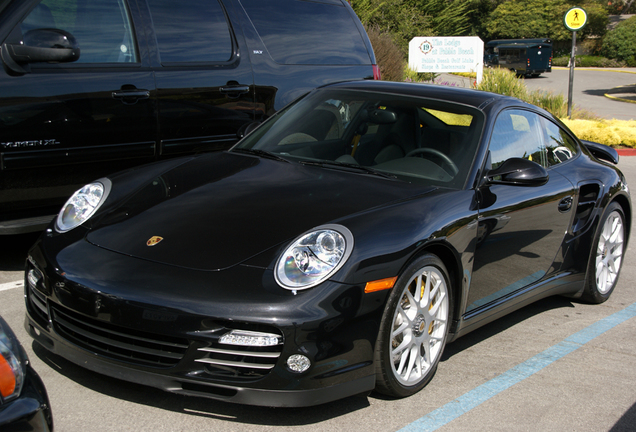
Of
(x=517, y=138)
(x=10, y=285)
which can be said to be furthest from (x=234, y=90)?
(x=517, y=138)

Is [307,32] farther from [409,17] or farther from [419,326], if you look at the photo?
[409,17]

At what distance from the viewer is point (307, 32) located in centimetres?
650

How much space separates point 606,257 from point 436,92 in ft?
6.28

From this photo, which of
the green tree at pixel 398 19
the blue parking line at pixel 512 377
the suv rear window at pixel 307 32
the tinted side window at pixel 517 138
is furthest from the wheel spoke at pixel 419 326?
the green tree at pixel 398 19

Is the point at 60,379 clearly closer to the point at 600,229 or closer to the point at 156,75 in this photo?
the point at 156,75

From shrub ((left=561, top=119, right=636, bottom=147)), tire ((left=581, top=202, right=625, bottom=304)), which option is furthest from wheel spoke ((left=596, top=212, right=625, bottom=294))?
shrub ((left=561, top=119, right=636, bottom=147))

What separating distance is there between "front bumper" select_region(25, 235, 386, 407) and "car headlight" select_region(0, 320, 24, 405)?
73 centimetres

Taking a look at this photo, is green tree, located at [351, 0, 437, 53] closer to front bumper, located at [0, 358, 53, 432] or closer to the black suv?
the black suv

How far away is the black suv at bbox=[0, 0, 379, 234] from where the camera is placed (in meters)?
4.60

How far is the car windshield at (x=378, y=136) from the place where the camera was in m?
3.97

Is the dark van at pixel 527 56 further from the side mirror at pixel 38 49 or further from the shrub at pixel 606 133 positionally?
the side mirror at pixel 38 49

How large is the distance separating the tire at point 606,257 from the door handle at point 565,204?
0.53m

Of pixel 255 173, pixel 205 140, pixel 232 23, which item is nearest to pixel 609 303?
pixel 255 173

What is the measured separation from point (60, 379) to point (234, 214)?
3.62ft
